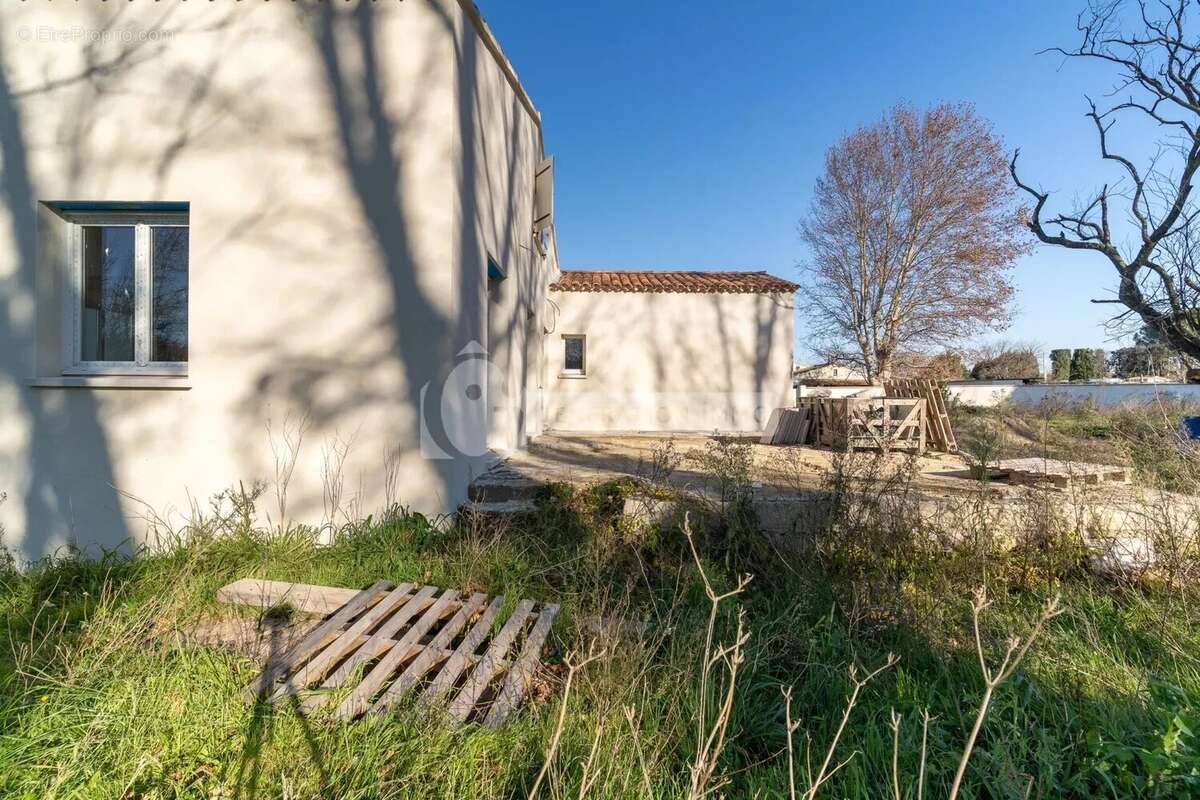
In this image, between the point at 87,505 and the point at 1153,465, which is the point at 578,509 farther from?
the point at 1153,465

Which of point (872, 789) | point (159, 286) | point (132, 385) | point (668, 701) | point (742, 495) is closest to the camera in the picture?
point (872, 789)

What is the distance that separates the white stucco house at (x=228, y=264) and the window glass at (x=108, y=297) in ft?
0.08

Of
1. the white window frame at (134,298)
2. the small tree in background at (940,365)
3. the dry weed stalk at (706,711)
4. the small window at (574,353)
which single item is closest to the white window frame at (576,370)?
the small window at (574,353)

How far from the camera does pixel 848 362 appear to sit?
21438 millimetres

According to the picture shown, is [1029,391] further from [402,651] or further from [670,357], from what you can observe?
[402,651]

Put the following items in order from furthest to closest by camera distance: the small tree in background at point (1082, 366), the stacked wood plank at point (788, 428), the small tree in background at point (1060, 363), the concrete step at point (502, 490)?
the small tree in background at point (1060, 363) < the small tree in background at point (1082, 366) < the stacked wood plank at point (788, 428) < the concrete step at point (502, 490)

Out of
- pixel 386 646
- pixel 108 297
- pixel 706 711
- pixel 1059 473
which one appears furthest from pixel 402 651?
pixel 1059 473

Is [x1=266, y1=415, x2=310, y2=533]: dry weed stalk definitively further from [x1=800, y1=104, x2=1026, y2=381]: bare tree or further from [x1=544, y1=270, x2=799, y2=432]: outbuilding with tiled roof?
[x1=800, y1=104, x2=1026, y2=381]: bare tree

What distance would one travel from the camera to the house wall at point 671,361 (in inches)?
494

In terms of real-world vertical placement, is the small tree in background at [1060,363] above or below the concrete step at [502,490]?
above

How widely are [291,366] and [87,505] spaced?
206 cm

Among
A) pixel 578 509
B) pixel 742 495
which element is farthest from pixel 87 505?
pixel 742 495

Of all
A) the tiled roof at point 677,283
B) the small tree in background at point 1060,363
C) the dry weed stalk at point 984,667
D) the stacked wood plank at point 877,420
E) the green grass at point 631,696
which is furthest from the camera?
the small tree in background at point 1060,363

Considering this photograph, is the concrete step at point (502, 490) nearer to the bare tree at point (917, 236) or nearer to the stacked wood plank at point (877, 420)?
the stacked wood plank at point (877, 420)
